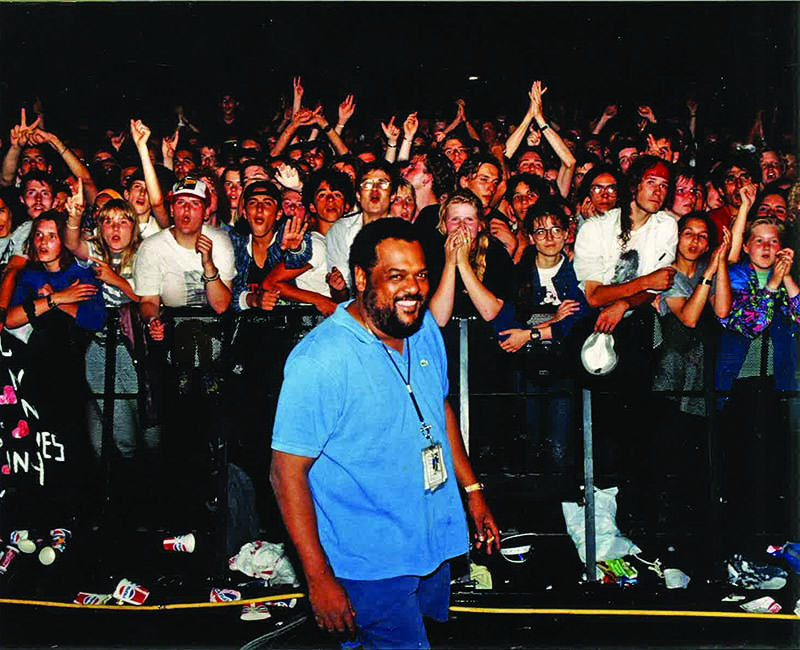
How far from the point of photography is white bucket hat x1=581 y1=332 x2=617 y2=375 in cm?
502

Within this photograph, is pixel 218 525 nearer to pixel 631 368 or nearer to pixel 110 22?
pixel 631 368

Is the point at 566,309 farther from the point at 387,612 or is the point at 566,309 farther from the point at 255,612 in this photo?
Result: the point at 387,612

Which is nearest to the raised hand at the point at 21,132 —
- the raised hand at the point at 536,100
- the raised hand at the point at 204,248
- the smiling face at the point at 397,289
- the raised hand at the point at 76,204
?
the raised hand at the point at 76,204

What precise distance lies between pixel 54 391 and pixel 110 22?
2231 millimetres

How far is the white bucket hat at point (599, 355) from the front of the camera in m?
5.02

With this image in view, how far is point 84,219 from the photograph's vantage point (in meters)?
5.45

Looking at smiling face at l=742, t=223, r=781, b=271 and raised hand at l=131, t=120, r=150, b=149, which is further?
raised hand at l=131, t=120, r=150, b=149

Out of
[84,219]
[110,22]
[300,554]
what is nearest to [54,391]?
[84,219]

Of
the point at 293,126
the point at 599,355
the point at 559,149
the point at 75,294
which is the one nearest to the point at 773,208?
the point at 559,149

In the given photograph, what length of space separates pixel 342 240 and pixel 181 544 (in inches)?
78.1

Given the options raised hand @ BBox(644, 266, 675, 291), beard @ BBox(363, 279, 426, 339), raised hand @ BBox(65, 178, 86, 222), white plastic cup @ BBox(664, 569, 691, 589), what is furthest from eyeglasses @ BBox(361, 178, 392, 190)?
white plastic cup @ BBox(664, 569, 691, 589)

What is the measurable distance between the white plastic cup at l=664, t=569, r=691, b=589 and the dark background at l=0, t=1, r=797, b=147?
2.77m

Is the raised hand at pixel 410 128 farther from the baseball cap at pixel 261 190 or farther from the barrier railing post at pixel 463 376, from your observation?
the barrier railing post at pixel 463 376

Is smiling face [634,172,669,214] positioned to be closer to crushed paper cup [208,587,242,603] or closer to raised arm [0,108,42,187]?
crushed paper cup [208,587,242,603]
